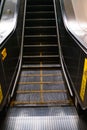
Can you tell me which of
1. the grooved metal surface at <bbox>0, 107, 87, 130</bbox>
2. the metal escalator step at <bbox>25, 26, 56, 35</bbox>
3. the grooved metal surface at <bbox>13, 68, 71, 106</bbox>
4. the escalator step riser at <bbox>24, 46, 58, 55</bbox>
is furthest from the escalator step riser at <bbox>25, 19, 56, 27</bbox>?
the grooved metal surface at <bbox>0, 107, 87, 130</bbox>

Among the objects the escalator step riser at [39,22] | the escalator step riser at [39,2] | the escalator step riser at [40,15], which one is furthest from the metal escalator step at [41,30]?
the escalator step riser at [39,2]

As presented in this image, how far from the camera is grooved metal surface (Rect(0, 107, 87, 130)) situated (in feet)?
8.25

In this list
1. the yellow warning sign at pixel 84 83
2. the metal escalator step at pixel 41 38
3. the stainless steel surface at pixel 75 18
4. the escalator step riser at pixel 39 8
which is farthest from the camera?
the escalator step riser at pixel 39 8

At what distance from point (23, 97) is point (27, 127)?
769mm

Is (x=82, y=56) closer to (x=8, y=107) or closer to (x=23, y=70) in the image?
(x=8, y=107)

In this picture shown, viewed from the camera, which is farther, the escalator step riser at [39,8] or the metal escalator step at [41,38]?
the escalator step riser at [39,8]

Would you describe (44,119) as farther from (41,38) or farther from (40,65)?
(41,38)

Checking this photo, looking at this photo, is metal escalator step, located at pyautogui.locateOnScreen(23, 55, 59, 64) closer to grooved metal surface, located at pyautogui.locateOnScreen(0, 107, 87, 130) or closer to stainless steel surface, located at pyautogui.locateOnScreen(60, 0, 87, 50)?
stainless steel surface, located at pyautogui.locateOnScreen(60, 0, 87, 50)

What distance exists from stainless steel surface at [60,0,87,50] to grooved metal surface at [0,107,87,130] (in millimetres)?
998

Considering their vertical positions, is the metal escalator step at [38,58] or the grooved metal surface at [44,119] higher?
the grooved metal surface at [44,119]

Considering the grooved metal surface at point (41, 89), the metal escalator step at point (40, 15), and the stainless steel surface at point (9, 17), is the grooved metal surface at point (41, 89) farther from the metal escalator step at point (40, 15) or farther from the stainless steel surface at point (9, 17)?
the metal escalator step at point (40, 15)

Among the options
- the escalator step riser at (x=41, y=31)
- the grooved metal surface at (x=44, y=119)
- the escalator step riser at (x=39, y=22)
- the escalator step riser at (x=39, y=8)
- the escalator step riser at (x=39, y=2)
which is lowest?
the grooved metal surface at (x=44, y=119)

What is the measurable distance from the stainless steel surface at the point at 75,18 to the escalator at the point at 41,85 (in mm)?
612

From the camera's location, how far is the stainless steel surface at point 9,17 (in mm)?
3663
